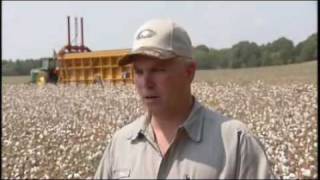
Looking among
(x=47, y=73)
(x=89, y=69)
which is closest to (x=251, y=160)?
(x=89, y=69)

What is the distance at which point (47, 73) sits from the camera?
27.2 meters

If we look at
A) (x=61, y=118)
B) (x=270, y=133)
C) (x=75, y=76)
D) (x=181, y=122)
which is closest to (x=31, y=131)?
(x=61, y=118)

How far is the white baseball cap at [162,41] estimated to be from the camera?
2217 mm

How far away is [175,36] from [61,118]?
814cm

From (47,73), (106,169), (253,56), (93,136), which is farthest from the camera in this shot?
(253,56)

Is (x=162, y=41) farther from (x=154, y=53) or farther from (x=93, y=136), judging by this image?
(x=93, y=136)

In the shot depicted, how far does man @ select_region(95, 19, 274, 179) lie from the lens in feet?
7.11

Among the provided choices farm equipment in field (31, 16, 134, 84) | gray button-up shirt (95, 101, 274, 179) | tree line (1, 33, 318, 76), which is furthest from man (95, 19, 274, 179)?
tree line (1, 33, 318, 76)

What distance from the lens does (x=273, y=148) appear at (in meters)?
6.18

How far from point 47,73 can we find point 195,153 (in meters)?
25.5

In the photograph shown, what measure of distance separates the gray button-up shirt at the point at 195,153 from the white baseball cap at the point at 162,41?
0.71ft

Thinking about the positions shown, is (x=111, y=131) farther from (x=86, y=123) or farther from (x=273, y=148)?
(x=273, y=148)

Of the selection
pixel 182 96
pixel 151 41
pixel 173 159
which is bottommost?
pixel 173 159

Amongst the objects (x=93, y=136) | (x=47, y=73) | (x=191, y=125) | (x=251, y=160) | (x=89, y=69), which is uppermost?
(x=191, y=125)
